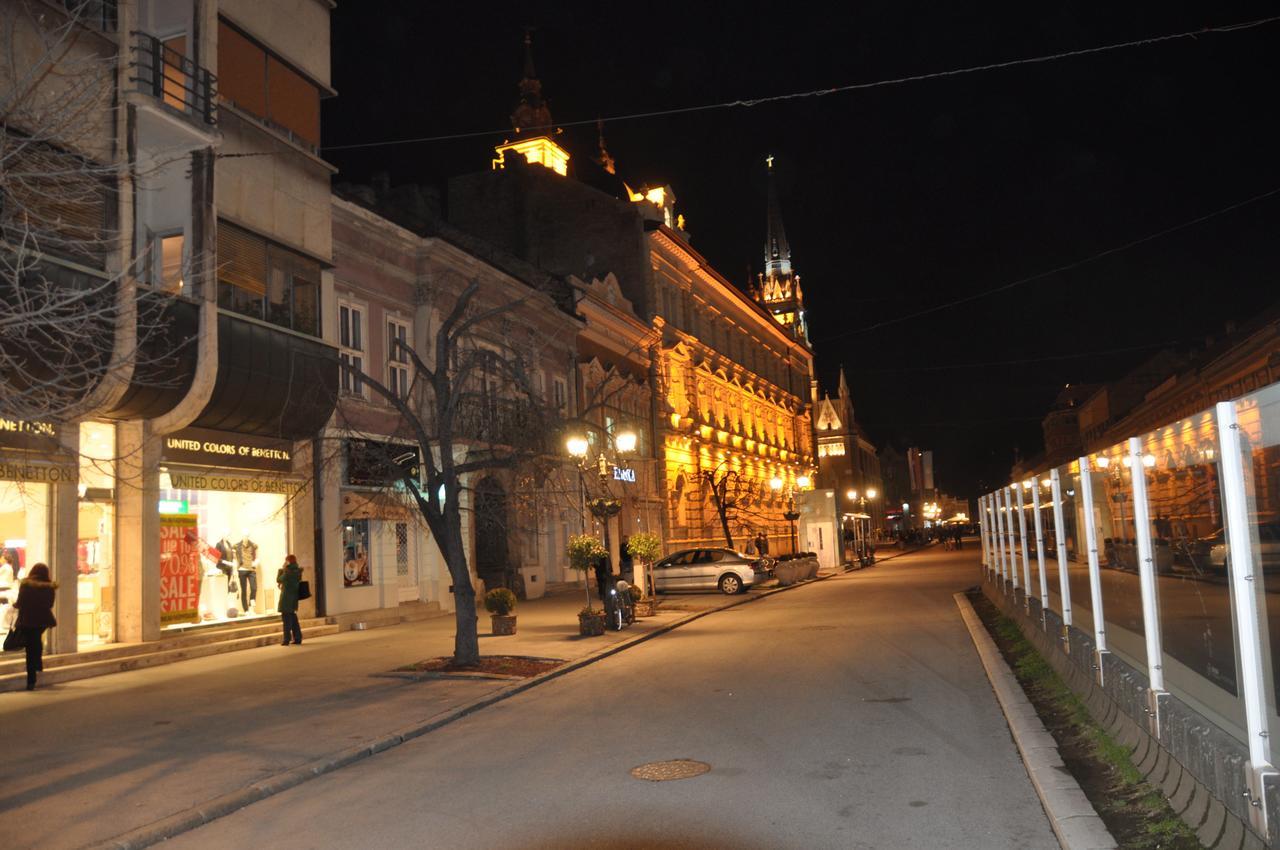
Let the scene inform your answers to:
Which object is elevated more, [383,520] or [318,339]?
[318,339]

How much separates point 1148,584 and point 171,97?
17296mm

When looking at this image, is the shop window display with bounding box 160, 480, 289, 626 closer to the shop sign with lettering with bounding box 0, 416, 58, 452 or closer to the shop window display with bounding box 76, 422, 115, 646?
the shop window display with bounding box 76, 422, 115, 646

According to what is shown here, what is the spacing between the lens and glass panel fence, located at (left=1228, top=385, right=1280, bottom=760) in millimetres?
4434

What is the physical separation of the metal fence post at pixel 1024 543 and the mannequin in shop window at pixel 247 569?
48.8ft

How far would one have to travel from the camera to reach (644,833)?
21.5ft

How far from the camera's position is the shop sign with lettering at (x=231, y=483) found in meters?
18.6

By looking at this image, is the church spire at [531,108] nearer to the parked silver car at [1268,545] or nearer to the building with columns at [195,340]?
the building with columns at [195,340]

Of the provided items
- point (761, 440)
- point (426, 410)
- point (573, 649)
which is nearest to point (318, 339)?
point (426, 410)

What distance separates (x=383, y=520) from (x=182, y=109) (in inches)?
406

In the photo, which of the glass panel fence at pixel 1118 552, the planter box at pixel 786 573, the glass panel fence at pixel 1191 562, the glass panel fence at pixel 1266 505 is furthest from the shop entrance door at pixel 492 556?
the glass panel fence at pixel 1266 505

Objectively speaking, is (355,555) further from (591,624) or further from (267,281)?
(267,281)

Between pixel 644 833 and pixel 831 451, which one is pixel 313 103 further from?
pixel 831 451

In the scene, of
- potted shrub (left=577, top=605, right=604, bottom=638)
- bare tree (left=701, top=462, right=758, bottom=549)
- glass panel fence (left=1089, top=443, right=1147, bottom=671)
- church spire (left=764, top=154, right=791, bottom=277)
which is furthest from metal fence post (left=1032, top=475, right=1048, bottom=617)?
church spire (left=764, top=154, right=791, bottom=277)

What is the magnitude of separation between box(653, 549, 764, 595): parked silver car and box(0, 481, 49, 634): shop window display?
20.4 metres
